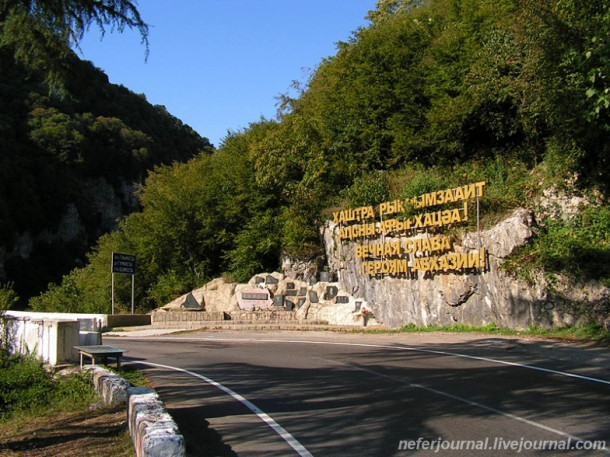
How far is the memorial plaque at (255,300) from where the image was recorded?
30109 millimetres

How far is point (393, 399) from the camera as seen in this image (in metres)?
9.27

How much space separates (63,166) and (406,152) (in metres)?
84.9

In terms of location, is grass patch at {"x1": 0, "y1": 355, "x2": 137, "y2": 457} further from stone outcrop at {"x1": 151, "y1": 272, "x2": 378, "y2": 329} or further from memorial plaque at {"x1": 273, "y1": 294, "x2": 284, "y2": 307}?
memorial plaque at {"x1": 273, "y1": 294, "x2": 284, "y2": 307}

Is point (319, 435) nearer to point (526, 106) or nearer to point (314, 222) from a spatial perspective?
point (526, 106)

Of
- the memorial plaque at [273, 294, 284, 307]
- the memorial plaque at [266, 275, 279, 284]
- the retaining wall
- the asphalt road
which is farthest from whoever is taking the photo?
the memorial plaque at [266, 275, 279, 284]

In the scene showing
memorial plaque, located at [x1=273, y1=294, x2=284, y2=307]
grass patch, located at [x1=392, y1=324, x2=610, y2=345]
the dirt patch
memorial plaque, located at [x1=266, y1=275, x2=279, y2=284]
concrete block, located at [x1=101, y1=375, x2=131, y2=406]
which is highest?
memorial plaque, located at [x1=266, y1=275, x2=279, y2=284]

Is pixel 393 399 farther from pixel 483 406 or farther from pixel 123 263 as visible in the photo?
pixel 123 263

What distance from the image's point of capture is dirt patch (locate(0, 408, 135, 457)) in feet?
24.3

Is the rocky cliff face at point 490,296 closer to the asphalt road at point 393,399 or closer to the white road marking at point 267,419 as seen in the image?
the asphalt road at point 393,399

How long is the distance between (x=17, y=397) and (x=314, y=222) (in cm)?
2101

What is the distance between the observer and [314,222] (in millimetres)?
31531

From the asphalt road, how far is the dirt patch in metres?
0.83

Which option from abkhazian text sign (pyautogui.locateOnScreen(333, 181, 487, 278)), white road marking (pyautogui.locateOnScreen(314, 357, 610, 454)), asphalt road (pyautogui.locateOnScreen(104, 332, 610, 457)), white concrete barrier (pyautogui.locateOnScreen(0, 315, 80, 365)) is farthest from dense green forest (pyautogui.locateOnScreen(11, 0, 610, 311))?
white concrete barrier (pyautogui.locateOnScreen(0, 315, 80, 365))

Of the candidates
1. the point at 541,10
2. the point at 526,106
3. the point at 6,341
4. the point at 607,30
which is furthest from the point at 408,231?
the point at 6,341
